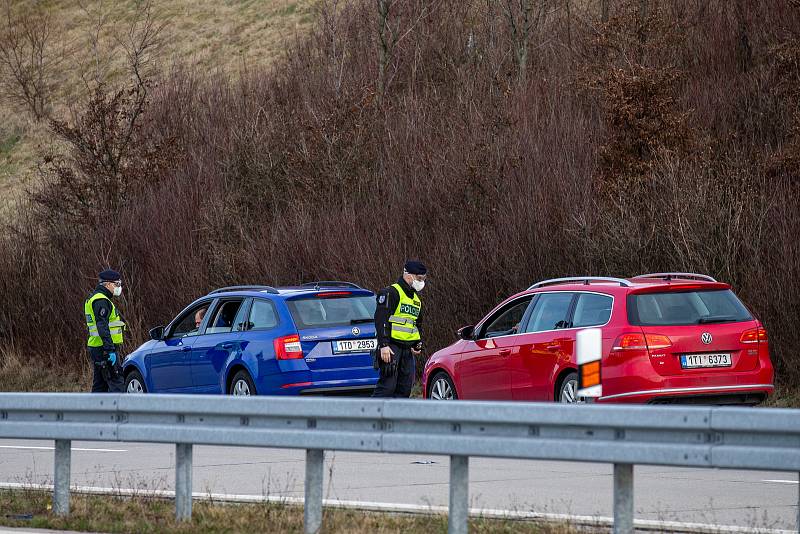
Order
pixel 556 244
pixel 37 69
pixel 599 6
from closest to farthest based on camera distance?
pixel 556 244
pixel 599 6
pixel 37 69

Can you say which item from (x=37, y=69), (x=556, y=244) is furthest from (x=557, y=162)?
(x=37, y=69)

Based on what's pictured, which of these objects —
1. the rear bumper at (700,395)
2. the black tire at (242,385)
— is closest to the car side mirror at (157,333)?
the black tire at (242,385)

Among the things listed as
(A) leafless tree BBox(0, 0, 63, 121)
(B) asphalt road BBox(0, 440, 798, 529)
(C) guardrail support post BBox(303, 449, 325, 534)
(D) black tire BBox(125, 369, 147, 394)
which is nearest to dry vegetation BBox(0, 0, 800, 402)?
(D) black tire BBox(125, 369, 147, 394)

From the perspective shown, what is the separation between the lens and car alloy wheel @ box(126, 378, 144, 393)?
19.4 meters

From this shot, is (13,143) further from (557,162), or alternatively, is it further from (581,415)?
(581,415)

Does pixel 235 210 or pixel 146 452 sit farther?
pixel 235 210

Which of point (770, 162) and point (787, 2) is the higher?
point (787, 2)

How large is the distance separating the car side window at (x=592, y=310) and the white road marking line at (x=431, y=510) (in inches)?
196

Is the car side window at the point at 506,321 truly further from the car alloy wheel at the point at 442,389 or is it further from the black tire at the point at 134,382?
the black tire at the point at 134,382

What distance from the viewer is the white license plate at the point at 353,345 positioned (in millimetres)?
16469

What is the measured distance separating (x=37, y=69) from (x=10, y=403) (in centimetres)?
6590

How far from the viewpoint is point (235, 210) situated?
31.2 m

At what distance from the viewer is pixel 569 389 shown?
47.3 ft

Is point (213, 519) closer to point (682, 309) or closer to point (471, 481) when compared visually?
point (471, 481)
